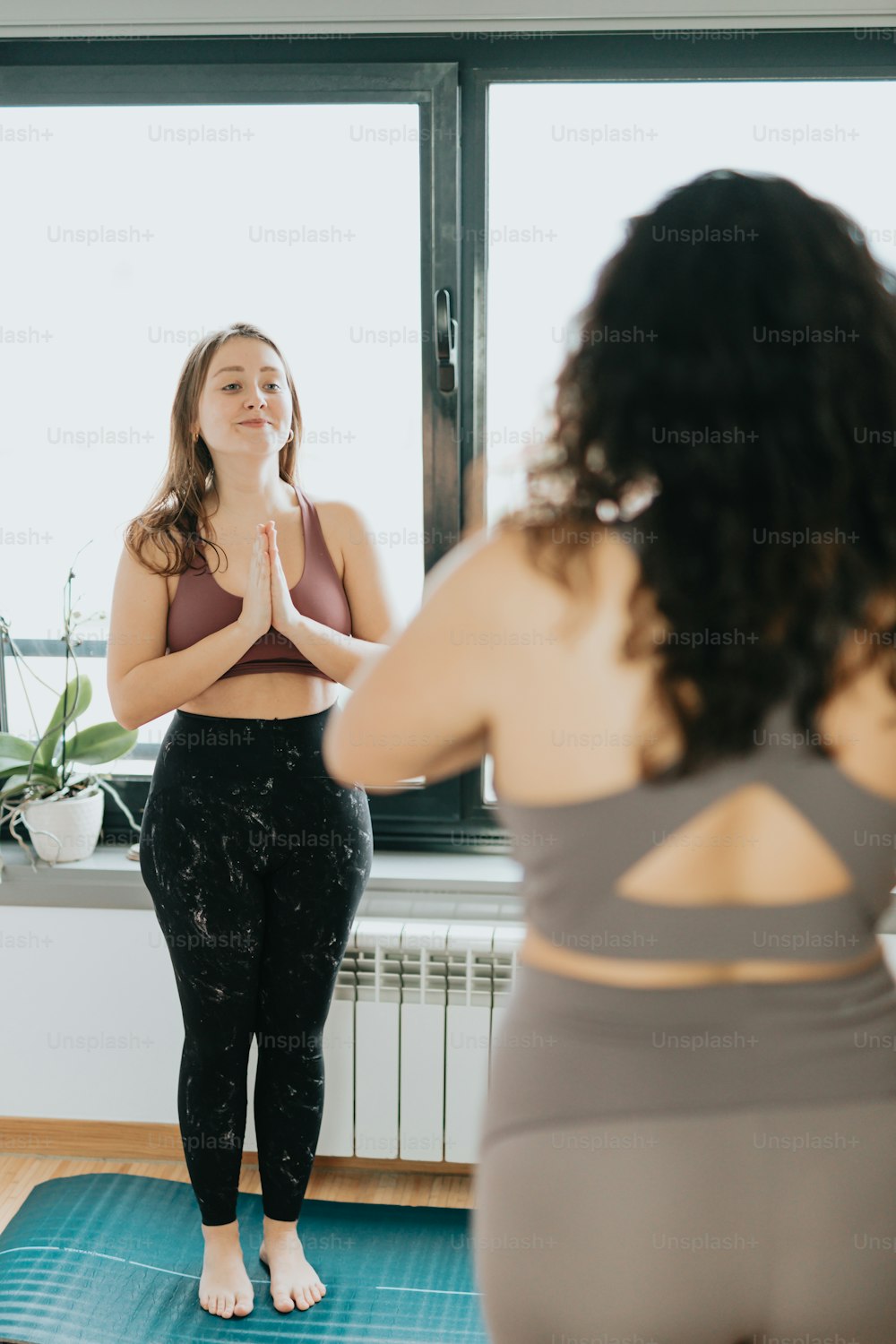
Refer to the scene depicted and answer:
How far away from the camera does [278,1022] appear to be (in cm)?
191

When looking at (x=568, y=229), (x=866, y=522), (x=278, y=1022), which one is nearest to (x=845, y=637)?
(x=866, y=522)

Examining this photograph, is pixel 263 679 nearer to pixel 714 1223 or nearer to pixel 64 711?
pixel 64 711

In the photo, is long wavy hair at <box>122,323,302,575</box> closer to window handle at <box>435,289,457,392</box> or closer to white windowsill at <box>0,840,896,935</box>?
window handle at <box>435,289,457,392</box>

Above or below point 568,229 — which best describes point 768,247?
below

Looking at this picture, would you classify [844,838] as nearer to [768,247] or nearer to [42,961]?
[768,247]

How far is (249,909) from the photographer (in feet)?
5.97

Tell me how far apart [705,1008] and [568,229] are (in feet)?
6.41

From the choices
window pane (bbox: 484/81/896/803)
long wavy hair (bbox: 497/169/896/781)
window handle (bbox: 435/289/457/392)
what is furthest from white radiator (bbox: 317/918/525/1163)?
long wavy hair (bbox: 497/169/896/781)

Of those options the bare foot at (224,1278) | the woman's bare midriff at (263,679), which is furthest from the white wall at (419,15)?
Answer: the bare foot at (224,1278)

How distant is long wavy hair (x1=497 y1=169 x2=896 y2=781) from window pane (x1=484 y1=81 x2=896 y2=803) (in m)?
1.61

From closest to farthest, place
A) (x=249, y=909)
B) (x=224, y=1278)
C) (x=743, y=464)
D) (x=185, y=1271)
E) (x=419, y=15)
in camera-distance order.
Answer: (x=743, y=464), (x=249, y=909), (x=224, y=1278), (x=185, y=1271), (x=419, y=15)

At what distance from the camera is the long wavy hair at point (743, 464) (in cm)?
67

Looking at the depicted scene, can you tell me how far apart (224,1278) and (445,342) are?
5.91ft

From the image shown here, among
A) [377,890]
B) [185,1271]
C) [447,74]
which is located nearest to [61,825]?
[377,890]
